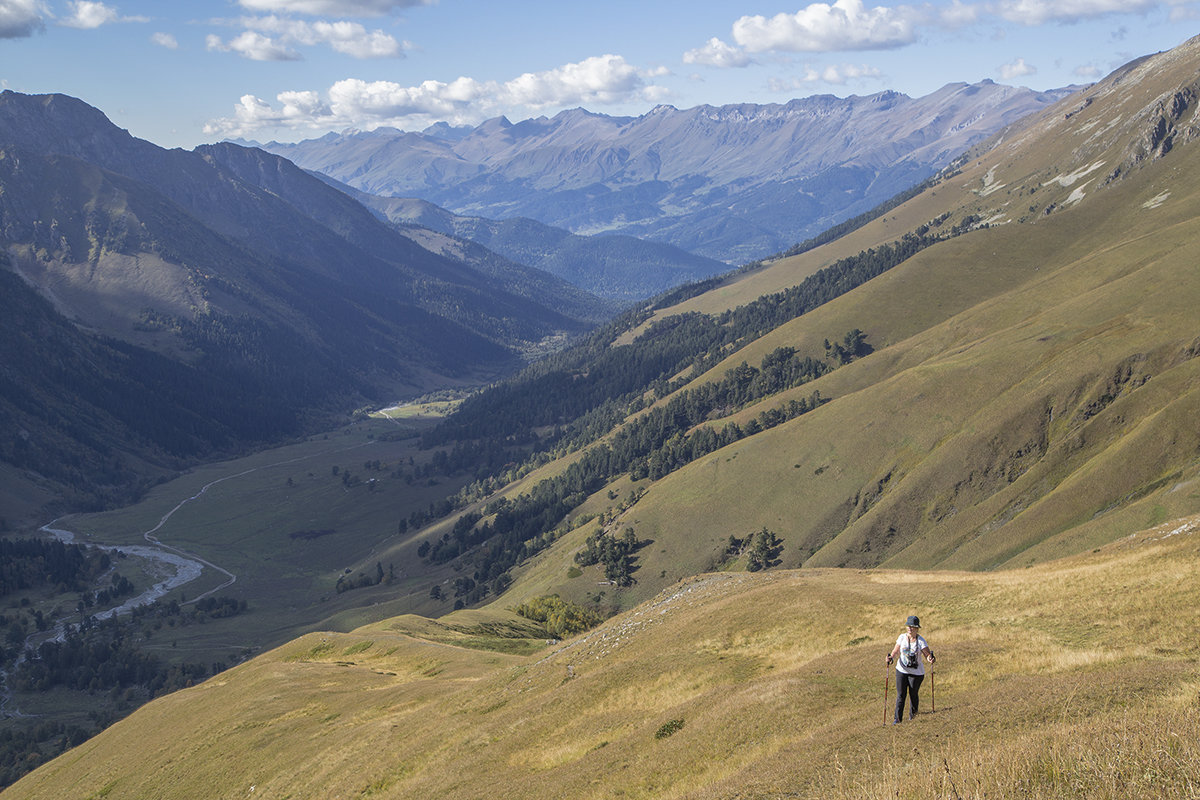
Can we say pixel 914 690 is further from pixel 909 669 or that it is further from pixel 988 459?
pixel 988 459

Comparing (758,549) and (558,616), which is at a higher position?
(758,549)

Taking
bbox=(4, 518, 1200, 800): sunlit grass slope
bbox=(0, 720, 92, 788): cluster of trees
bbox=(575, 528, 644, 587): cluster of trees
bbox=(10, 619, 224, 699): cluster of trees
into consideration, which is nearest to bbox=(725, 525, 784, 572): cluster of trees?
bbox=(575, 528, 644, 587): cluster of trees

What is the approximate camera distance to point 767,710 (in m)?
32.9

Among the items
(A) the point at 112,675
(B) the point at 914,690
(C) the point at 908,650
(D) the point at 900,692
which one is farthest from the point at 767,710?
(A) the point at 112,675

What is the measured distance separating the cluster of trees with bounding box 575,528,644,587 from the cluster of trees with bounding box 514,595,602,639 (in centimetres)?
2366

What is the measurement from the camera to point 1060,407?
139 metres

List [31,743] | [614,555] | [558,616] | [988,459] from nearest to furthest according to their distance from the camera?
[558,616]
[988,459]
[31,743]
[614,555]

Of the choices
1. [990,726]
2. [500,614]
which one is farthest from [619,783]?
[500,614]

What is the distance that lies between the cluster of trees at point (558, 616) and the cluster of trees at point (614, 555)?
931 inches

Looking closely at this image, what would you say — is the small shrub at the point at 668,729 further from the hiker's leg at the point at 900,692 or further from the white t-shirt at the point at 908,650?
the white t-shirt at the point at 908,650

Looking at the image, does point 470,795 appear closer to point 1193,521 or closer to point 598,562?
point 1193,521

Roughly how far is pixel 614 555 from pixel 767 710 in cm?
14635

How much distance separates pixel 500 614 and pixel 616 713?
95.7 m

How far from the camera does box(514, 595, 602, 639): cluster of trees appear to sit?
129 m
